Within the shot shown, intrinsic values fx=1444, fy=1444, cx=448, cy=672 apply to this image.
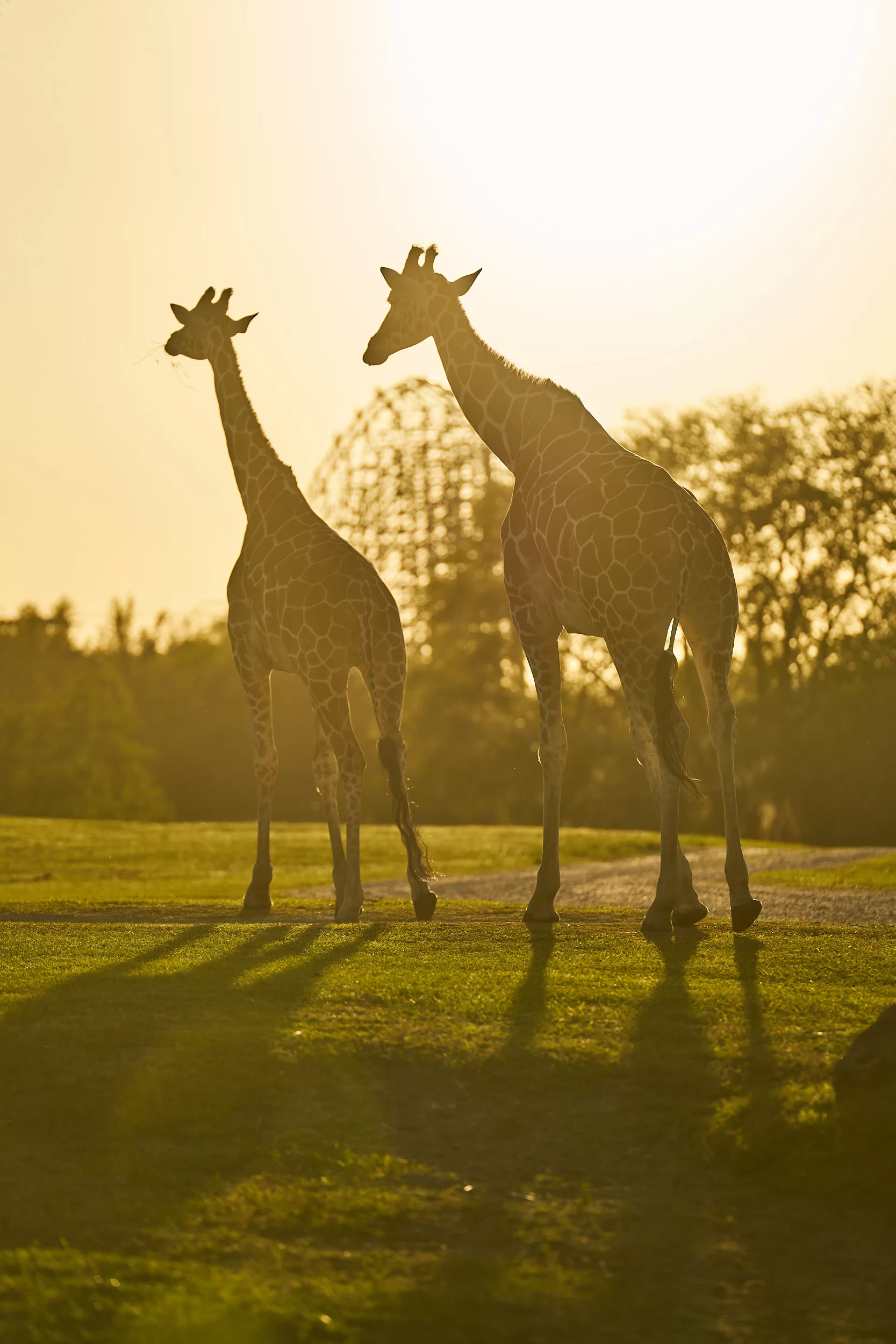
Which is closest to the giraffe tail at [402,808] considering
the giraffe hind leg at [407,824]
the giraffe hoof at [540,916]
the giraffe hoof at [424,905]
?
the giraffe hind leg at [407,824]

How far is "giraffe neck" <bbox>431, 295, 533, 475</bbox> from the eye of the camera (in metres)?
12.1

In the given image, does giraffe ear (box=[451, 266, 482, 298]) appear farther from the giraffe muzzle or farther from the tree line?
the tree line

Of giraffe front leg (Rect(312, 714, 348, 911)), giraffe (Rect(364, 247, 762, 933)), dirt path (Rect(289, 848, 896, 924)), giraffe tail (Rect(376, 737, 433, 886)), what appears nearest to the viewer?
giraffe (Rect(364, 247, 762, 933))

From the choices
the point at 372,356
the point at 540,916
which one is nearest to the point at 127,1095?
the point at 540,916

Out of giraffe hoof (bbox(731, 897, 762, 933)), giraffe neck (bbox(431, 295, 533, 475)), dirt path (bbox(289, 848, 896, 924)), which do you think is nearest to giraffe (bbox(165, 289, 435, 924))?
giraffe neck (bbox(431, 295, 533, 475))

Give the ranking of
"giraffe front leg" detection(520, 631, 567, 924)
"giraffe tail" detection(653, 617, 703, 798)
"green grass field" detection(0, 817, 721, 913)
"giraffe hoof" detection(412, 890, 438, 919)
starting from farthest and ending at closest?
1. "green grass field" detection(0, 817, 721, 913)
2. "giraffe hoof" detection(412, 890, 438, 919)
3. "giraffe front leg" detection(520, 631, 567, 924)
4. "giraffe tail" detection(653, 617, 703, 798)

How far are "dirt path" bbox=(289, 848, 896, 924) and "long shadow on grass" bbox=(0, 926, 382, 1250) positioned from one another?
19.5 ft

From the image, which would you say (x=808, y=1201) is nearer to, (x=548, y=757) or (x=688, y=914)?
(x=688, y=914)

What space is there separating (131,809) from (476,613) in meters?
12.7

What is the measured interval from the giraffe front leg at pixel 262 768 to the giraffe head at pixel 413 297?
3228 mm

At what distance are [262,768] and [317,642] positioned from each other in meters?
1.75

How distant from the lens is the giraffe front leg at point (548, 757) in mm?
11141

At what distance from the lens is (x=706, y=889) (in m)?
15.7

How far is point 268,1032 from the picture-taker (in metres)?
7.04
